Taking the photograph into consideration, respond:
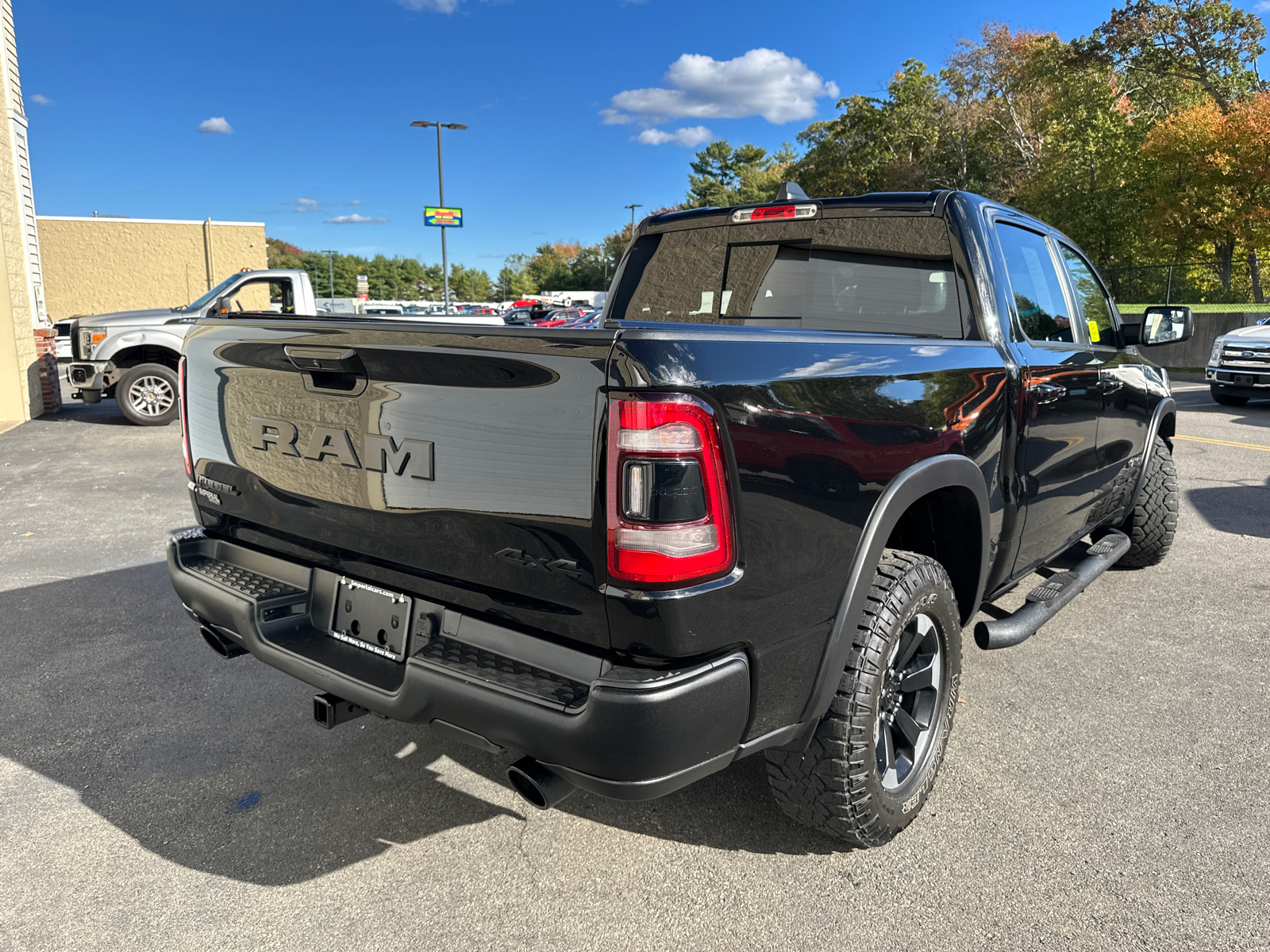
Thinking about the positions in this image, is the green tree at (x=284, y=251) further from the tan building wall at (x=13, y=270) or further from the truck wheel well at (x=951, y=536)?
the truck wheel well at (x=951, y=536)

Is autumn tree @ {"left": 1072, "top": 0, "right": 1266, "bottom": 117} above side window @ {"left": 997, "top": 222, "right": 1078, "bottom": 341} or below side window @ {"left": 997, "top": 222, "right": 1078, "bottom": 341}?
above

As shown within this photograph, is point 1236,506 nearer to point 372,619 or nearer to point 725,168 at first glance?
point 372,619

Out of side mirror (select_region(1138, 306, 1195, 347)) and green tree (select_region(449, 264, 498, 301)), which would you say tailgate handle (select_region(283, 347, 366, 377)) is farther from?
green tree (select_region(449, 264, 498, 301))

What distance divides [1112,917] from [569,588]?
5.68 ft

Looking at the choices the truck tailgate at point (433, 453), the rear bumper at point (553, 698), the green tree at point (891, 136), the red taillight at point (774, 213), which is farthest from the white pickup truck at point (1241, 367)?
the green tree at point (891, 136)

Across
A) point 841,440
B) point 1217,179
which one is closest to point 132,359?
point 841,440

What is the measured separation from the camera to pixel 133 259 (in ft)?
130

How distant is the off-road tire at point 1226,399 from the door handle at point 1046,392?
12.8 m

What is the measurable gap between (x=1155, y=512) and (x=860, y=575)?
364cm

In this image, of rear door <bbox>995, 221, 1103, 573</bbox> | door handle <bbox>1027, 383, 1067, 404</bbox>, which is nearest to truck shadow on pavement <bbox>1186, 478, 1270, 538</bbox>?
rear door <bbox>995, 221, 1103, 573</bbox>

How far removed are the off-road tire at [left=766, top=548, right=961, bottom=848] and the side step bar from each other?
59 cm

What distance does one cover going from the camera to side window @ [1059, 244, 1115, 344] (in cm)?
420

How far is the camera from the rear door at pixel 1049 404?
10.7ft

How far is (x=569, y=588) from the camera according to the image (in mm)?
1915
